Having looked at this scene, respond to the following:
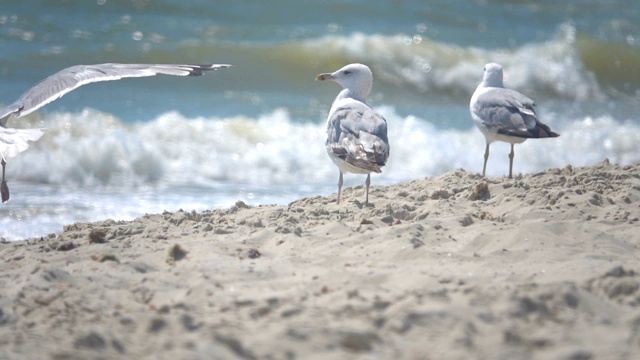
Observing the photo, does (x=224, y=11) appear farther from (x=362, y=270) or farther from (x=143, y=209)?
(x=362, y=270)

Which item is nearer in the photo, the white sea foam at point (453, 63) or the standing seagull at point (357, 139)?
the standing seagull at point (357, 139)

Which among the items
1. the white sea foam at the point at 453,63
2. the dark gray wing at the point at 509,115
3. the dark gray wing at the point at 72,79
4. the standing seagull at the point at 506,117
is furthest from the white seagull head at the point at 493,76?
the white sea foam at the point at 453,63

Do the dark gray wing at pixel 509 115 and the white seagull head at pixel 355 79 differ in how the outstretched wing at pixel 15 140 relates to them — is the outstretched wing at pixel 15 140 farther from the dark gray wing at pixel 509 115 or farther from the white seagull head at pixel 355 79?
the dark gray wing at pixel 509 115

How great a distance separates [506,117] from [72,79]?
9.58ft

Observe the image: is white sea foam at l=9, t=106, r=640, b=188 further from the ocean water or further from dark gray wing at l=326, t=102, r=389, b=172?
dark gray wing at l=326, t=102, r=389, b=172

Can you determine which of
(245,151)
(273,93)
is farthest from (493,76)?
(273,93)

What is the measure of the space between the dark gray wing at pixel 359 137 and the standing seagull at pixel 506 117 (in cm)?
101

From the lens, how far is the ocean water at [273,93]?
946 centimetres

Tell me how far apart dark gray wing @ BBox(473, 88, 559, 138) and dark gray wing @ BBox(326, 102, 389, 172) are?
→ 1.01m

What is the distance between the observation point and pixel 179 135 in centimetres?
1112

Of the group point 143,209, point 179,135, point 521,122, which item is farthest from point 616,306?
point 179,135

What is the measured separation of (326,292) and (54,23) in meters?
12.5

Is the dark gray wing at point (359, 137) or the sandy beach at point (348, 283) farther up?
the dark gray wing at point (359, 137)

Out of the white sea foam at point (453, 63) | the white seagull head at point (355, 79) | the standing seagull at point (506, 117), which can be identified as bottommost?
the standing seagull at point (506, 117)
